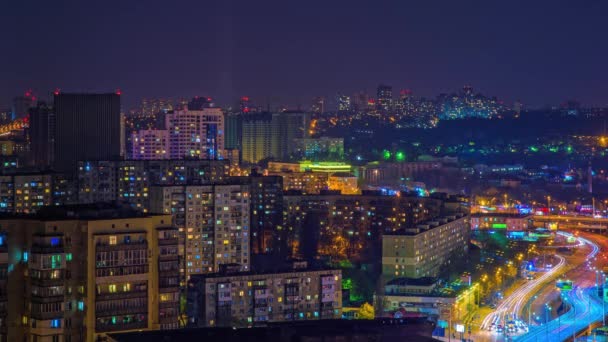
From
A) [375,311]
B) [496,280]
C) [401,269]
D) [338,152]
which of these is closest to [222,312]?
[375,311]

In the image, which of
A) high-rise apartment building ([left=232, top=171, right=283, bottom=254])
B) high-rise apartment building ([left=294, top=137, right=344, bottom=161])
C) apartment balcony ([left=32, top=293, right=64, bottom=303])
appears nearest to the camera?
apartment balcony ([left=32, top=293, right=64, bottom=303])

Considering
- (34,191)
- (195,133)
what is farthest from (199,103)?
(34,191)

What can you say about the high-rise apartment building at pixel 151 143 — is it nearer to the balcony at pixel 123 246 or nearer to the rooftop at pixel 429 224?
the rooftop at pixel 429 224

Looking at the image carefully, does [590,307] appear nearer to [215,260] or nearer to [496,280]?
[496,280]

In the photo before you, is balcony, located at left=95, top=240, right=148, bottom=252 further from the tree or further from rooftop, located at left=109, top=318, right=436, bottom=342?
the tree

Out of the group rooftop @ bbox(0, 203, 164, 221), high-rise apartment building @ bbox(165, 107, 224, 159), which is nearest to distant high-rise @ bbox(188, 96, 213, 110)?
high-rise apartment building @ bbox(165, 107, 224, 159)

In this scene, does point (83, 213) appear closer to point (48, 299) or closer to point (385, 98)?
point (48, 299)
